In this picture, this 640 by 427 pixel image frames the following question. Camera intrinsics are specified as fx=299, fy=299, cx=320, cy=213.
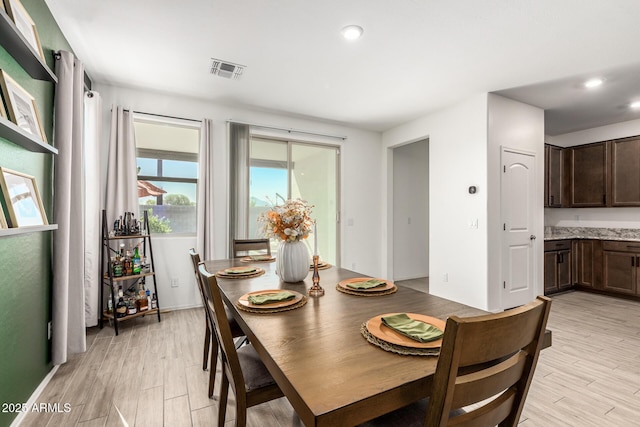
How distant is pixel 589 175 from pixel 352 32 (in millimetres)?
4701

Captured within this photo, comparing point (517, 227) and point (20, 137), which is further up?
point (20, 137)

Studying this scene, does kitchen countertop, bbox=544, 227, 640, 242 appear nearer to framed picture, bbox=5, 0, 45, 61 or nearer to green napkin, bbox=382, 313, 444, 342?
green napkin, bbox=382, 313, 444, 342

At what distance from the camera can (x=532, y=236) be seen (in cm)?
387

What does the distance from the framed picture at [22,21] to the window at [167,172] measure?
1771 millimetres

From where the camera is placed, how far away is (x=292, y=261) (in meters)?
1.84

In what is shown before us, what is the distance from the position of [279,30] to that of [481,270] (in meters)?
3.26

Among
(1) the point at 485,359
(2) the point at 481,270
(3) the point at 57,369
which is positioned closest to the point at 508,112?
(2) the point at 481,270

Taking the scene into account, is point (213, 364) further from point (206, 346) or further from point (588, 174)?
point (588, 174)

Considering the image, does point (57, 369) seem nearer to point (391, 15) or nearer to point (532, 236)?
point (391, 15)

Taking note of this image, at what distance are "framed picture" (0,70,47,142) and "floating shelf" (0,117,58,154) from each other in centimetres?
6

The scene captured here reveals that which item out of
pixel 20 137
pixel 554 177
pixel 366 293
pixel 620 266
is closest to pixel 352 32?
pixel 366 293

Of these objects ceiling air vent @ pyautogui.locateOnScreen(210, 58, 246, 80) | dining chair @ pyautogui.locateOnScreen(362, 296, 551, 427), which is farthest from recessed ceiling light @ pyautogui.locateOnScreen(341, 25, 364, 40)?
dining chair @ pyautogui.locateOnScreen(362, 296, 551, 427)

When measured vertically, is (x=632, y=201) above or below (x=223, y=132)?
below

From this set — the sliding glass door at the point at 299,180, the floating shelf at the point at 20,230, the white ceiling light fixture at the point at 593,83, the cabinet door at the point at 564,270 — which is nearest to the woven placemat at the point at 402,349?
the floating shelf at the point at 20,230
